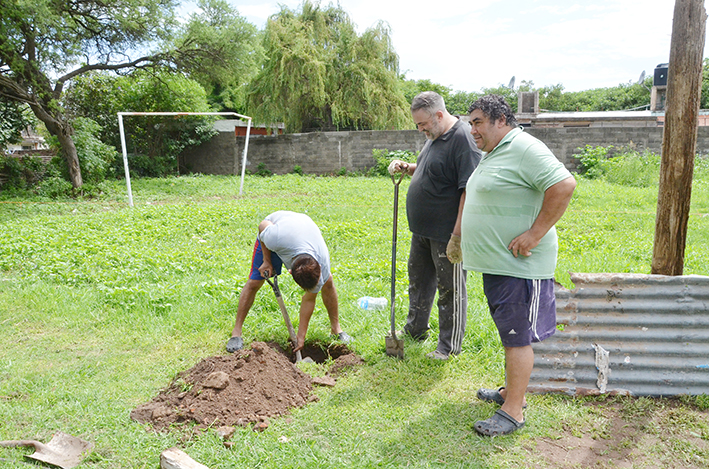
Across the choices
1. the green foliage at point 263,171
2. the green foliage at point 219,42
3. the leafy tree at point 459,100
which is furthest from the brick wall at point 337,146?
the leafy tree at point 459,100

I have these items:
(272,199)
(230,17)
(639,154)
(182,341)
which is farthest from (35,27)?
(639,154)

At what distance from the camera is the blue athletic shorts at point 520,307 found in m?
2.86

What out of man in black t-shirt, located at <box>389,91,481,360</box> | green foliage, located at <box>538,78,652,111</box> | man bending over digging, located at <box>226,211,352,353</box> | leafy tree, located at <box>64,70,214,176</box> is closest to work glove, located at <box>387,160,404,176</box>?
man in black t-shirt, located at <box>389,91,481,360</box>

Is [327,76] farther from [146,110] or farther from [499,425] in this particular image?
[499,425]

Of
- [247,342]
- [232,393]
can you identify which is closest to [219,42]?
[247,342]

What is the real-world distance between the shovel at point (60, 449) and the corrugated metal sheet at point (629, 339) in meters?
2.73

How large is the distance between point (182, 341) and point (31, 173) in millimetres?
13844

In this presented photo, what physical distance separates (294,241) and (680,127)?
107 inches

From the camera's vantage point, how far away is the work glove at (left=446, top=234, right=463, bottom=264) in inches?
134

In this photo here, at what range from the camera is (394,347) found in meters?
3.96

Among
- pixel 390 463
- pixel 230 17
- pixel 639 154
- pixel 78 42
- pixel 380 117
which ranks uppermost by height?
pixel 230 17

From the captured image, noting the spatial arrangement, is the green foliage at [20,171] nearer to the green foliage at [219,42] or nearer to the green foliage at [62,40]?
the green foliage at [62,40]

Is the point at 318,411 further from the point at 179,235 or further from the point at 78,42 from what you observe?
the point at 78,42

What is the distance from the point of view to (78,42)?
47.0ft
